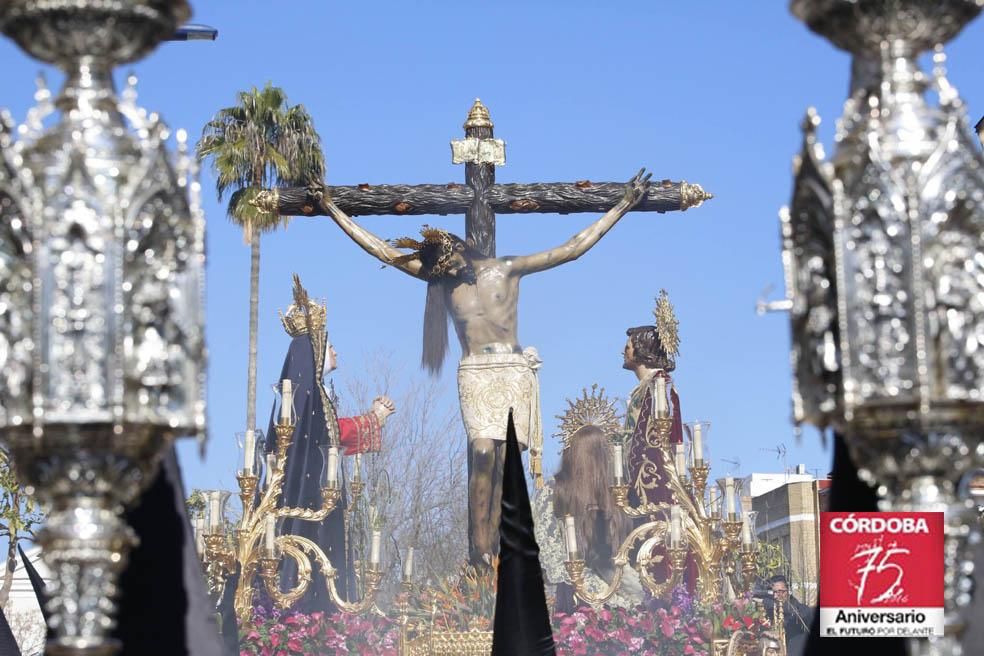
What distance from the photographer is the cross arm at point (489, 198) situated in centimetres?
2098

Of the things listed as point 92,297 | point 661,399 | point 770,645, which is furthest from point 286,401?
point 92,297

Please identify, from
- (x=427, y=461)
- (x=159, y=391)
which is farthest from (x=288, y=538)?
(x=427, y=461)

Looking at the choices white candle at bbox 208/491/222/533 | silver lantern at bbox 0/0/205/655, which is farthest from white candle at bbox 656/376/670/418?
silver lantern at bbox 0/0/205/655

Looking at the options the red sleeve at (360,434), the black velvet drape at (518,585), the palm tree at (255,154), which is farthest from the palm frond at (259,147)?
the black velvet drape at (518,585)

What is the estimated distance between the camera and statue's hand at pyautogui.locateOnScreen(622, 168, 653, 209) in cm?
2114

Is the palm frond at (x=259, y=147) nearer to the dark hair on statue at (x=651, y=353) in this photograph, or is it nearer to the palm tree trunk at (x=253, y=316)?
the palm tree trunk at (x=253, y=316)

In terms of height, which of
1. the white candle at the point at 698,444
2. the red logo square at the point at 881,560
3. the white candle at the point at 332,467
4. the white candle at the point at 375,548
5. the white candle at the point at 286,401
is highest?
the white candle at the point at 286,401

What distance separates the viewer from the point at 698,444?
69.5ft

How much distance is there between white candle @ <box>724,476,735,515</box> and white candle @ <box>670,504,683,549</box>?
517 mm

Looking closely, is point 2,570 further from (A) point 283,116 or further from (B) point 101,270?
(B) point 101,270

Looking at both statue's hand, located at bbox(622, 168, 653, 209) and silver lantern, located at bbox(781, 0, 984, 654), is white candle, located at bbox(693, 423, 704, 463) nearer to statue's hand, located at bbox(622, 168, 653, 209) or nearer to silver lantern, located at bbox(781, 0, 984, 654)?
statue's hand, located at bbox(622, 168, 653, 209)

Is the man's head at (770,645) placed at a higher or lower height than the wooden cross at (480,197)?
lower

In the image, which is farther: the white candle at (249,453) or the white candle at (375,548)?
the white candle at (249,453)

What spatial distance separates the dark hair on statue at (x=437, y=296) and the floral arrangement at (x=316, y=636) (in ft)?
9.38
